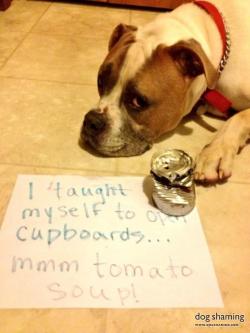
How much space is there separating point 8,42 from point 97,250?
1255 millimetres

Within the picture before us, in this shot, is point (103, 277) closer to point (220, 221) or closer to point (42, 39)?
point (220, 221)

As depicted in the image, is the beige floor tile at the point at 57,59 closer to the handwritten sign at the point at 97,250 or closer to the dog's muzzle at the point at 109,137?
the dog's muzzle at the point at 109,137

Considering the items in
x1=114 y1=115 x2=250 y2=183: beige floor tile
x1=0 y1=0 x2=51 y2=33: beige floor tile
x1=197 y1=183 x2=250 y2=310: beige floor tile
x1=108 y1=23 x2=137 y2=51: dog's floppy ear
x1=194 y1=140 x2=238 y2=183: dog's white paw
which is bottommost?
x1=197 y1=183 x2=250 y2=310: beige floor tile

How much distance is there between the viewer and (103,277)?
789 millimetres

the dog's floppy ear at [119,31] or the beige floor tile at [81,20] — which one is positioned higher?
the dog's floppy ear at [119,31]

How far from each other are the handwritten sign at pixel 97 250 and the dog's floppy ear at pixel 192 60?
13.4 inches

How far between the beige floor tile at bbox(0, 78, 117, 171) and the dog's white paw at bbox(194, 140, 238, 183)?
245 mm

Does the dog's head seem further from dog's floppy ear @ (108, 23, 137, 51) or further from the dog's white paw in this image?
the dog's white paw

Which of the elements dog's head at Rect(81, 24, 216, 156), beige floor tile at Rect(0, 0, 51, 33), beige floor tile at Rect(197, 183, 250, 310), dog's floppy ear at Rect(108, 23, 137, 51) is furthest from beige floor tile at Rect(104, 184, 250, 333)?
beige floor tile at Rect(0, 0, 51, 33)

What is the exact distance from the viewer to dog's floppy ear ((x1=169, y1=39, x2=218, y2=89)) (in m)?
0.99

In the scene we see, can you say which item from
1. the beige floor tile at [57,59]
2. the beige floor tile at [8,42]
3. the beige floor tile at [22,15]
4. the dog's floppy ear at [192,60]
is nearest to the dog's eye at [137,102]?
the dog's floppy ear at [192,60]

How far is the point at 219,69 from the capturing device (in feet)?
3.88

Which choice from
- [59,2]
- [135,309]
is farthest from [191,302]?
[59,2]

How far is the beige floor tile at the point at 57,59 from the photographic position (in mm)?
1495
